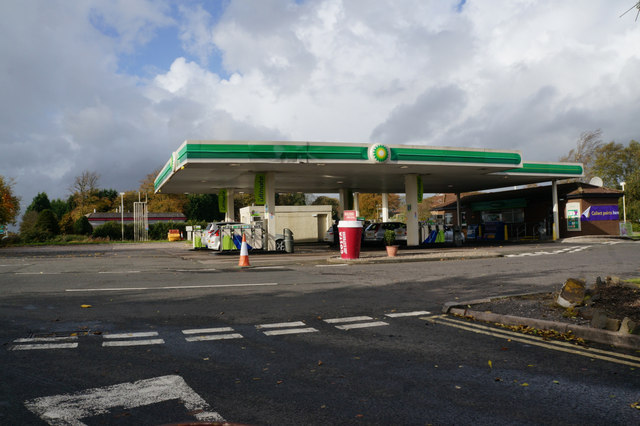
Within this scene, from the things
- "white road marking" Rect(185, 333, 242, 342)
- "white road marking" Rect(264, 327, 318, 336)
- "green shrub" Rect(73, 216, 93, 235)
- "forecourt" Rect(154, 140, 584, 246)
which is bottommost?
"white road marking" Rect(264, 327, 318, 336)

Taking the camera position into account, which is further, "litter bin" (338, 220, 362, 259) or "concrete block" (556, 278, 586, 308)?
"litter bin" (338, 220, 362, 259)

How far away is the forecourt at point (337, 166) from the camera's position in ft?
72.9

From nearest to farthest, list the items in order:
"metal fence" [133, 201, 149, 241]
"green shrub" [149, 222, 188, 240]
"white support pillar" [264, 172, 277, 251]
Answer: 1. "white support pillar" [264, 172, 277, 251]
2. "metal fence" [133, 201, 149, 241]
3. "green shrub" [149, 222, 188, 240]

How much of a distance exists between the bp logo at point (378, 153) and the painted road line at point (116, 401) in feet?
66.4

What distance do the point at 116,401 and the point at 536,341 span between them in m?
4.84

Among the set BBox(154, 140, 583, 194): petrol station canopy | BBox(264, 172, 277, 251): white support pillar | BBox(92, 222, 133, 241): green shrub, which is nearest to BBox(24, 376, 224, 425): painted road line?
BBox(154, 140, 583, 194): petrol station canopy

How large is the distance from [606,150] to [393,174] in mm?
43649

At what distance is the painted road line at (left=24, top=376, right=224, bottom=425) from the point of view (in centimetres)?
353

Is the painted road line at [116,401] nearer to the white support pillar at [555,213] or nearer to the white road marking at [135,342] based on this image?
the white road marking at [135,342]

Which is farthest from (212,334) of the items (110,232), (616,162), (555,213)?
(616,162)

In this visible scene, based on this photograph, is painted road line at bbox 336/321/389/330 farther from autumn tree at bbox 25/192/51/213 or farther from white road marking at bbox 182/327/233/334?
autumn tree at bbox 25/192/51/213

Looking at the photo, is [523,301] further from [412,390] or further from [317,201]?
[317,201]

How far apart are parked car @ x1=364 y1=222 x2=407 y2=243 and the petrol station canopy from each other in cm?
326

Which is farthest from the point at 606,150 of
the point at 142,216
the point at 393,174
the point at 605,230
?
the point at 142,216
